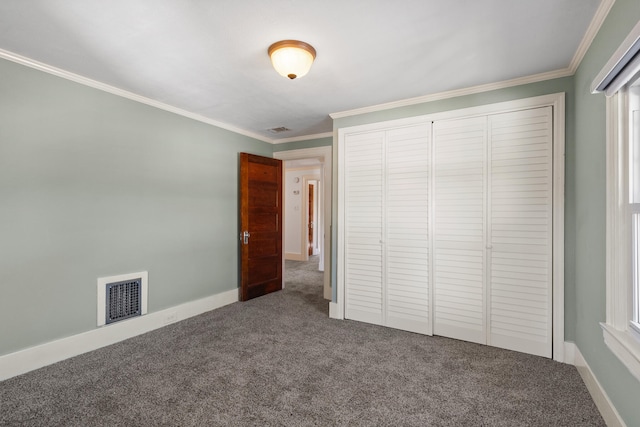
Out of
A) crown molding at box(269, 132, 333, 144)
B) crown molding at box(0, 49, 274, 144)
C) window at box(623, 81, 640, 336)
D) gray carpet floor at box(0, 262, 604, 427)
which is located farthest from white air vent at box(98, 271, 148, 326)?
window at box(623, 81, 640, 336)

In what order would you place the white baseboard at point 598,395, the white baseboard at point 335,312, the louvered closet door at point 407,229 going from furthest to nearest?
the white baseboard at point 335,312
the louvered closet door at point 407,229
the white baseboard at point 598,395

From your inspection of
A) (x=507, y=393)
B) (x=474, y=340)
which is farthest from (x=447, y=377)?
(x=474, y=340)

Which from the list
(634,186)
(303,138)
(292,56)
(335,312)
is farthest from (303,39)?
(335,312)

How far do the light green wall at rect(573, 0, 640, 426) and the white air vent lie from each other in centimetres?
374

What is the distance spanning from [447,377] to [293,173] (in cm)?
666

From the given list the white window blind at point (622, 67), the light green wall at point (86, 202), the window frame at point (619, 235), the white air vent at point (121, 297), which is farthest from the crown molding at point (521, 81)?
the white air vent at point (121, 297)

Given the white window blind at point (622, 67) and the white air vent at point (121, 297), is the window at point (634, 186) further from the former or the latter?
the white air vent at point (121, 297)

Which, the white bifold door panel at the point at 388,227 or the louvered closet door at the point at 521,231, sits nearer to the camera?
the louvered closet door at the point at 521,231

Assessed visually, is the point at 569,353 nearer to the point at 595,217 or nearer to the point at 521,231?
the point at 521,231

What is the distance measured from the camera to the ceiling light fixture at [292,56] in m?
2.09

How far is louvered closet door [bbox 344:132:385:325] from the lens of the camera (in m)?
3.37

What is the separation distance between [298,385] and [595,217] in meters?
2.32

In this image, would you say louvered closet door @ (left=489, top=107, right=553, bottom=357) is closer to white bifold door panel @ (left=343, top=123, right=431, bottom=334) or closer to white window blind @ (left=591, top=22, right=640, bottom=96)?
white bifold door panel @ (left=343, top=123, right=431, bottom=334)

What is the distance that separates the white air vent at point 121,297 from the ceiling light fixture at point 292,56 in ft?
8.13
